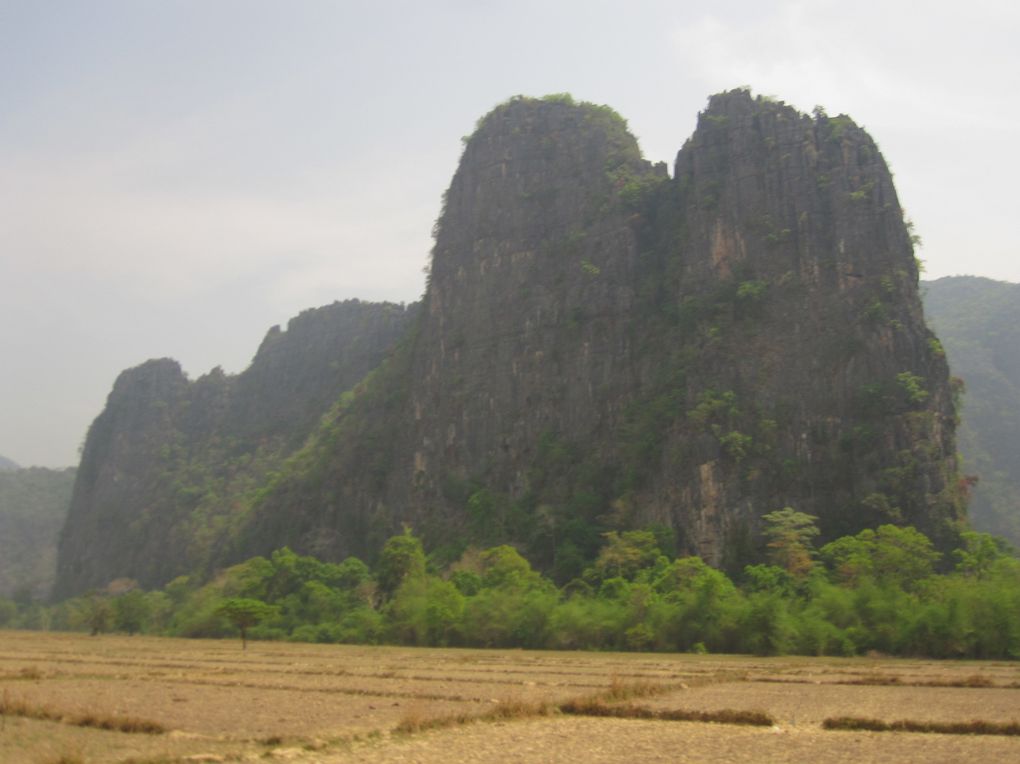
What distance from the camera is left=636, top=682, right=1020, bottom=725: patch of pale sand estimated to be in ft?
57.9

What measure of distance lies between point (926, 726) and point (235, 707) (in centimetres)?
1227

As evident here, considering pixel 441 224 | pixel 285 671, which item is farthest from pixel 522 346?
pixel 285 671

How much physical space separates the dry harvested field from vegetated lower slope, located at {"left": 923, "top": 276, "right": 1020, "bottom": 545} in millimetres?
67009

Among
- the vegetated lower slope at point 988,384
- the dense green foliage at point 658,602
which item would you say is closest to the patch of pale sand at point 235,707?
the dense green foliage at point 658,602

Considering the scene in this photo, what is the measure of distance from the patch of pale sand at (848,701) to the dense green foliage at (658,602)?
13.2 m

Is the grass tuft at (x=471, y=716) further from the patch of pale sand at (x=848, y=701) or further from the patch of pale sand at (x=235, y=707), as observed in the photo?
the patch of pale sand at (x=848, y=701)

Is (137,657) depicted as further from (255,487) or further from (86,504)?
(86,504)

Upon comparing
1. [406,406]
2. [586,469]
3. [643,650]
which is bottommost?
[643,650]

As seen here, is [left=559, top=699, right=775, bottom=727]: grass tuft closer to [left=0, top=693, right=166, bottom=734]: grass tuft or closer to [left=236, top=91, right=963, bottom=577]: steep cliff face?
[left=0, top=693, right=166, bottom=734]: grass tuft

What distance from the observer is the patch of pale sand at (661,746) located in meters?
13.2

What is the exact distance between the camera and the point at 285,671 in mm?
29828

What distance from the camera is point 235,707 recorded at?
1900 cm

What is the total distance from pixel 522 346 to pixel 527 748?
70649 mm

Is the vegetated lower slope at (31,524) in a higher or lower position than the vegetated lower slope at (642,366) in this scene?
lower
